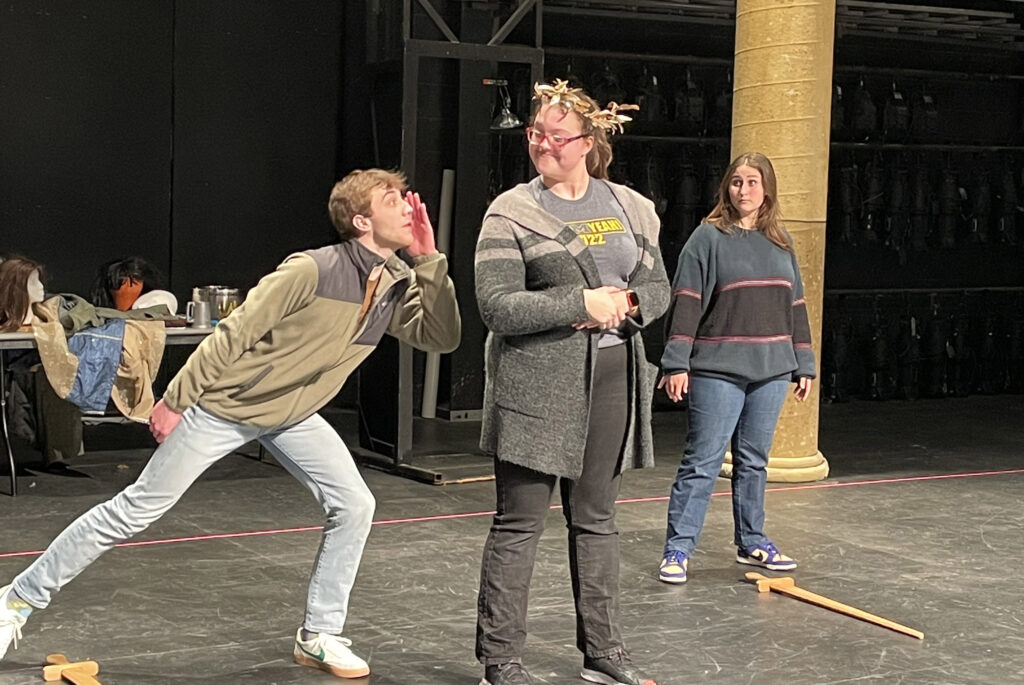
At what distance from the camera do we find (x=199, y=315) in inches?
288

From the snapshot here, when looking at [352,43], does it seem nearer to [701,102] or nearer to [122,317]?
[701,102]

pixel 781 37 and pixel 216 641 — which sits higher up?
pixel 781 37

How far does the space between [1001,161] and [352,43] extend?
5.01 m

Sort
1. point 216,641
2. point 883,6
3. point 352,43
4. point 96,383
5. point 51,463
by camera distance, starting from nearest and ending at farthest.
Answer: point 216,641
point 96,383
point 51,463
point 352,43
point 883,6

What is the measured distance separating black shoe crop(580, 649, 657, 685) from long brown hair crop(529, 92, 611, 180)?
131 cm

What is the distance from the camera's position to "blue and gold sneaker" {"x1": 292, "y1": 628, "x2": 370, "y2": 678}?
4281mm

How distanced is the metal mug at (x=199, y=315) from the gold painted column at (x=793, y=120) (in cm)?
262

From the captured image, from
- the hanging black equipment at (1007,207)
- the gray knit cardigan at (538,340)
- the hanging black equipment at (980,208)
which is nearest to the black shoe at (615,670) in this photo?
the gray knit cardigan at (538,340)

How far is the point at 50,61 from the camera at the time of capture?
8.48 meters

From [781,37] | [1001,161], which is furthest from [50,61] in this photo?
[1001,161]

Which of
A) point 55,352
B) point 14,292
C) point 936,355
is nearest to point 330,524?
point 55,352

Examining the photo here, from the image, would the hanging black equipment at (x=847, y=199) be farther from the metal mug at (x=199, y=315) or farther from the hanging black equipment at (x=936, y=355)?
the metal mug at (x=199, y=315)

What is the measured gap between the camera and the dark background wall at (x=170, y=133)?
8.50m

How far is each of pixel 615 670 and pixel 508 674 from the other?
1.03 ft
